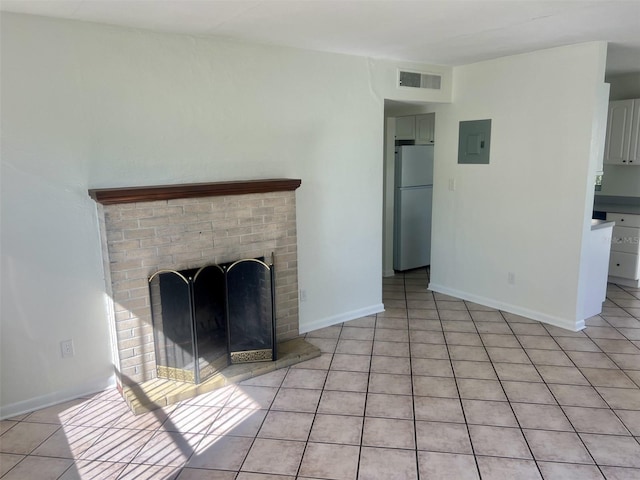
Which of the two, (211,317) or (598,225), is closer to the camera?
(211,317)

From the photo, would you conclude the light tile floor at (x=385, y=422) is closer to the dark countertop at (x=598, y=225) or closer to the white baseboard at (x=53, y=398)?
the white baseboard at (x=53, y=398)

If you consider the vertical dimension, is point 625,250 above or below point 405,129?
below

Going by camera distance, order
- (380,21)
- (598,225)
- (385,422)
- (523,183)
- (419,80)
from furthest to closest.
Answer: (419,80)
(523,183)
(598,225)
(380,21)
(385,422)

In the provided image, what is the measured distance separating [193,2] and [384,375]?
251cm

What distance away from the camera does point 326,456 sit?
231 cm

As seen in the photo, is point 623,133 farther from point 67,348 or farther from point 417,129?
point 67,348

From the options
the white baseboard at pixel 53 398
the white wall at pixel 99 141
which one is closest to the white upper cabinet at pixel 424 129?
the white wall at pixel 99 141

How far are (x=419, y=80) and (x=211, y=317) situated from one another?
2.82 metres

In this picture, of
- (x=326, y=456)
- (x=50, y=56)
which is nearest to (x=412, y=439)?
(x=326, y=456)

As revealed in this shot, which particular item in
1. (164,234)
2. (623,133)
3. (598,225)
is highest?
(623,133)

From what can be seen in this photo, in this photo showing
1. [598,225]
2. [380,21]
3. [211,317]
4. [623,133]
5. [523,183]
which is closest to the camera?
[380,21]

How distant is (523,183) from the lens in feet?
13.2

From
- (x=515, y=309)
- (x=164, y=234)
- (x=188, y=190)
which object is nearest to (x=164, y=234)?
(x=164, y=234)

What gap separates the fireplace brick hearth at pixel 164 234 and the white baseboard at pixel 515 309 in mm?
2258
